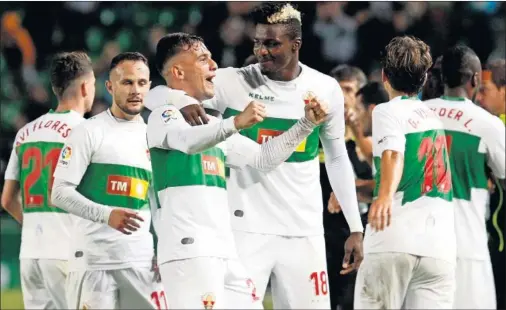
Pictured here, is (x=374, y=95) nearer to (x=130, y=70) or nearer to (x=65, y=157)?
(x=130, y=70)

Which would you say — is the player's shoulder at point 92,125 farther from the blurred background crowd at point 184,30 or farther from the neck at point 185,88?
the blurred background crowd at point 184,30

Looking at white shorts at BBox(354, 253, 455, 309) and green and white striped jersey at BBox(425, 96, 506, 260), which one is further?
green and white striped jersey at BBox(425, 96, 506, 260)

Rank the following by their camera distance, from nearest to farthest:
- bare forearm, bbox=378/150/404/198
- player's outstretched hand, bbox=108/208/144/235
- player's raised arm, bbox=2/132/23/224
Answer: bare forearm, bbox=378/150/404/198, player's outstretched hand, bbox=108/208/144/235, player's raised arm, bbox=2/132/23/224

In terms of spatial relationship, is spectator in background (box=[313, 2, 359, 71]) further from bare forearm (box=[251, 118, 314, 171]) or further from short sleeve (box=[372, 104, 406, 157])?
bare forearm (box=[251, 118, 314, 171])

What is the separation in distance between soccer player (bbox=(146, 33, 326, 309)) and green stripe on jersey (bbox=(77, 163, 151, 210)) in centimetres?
113

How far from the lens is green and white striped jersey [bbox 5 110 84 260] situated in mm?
7652

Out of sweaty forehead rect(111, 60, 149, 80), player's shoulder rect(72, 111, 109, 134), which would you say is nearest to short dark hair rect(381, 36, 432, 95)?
sweaty forehead rect(111, 60, 149, 80)

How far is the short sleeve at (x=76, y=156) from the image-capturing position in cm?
677

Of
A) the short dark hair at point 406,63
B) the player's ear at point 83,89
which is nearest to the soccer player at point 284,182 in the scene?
the short dark hair at point 406,63

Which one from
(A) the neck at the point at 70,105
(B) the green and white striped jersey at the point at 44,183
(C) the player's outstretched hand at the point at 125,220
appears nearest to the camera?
(C) the player's outstretched hand at the point at 125,220

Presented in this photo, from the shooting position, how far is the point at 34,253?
7797mm

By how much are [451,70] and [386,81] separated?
97 centimetres

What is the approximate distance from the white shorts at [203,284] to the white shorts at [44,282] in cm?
219

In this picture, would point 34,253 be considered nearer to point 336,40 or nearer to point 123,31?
point 336,40
